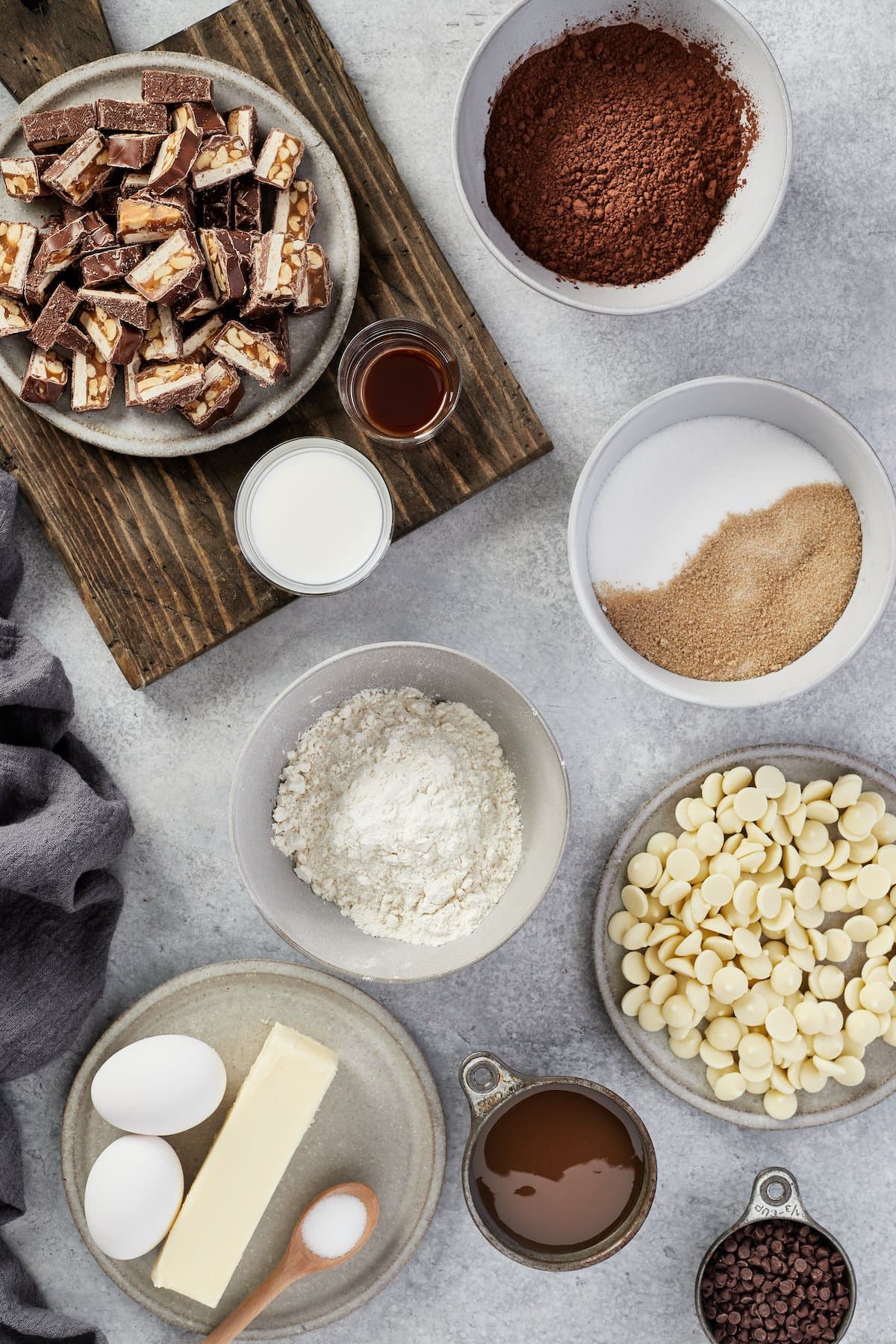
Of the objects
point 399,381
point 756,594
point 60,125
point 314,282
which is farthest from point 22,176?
point 756,594

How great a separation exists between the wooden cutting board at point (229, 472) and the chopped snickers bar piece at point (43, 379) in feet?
0.24

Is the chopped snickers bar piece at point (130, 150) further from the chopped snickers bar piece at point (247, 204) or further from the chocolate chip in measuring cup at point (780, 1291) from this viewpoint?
the chocolate chip in measuring cup at point (780, 1291)

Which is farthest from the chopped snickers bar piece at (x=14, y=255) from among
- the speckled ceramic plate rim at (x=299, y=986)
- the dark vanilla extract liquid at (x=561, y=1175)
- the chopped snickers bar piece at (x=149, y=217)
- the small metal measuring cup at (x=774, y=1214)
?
the small metal measuring cup at (x=774, y=1214)

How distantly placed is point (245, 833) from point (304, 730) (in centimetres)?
17

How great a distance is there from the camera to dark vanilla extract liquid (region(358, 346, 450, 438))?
1.36 m

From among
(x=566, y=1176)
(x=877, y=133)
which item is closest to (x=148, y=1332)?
(x=566, y=1176)

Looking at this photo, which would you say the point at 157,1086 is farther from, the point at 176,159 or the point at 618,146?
the point at 618,146

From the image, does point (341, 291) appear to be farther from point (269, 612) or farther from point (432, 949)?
point (432, 949)

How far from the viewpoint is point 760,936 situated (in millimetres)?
1438

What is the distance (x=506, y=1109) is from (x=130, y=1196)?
53 cm

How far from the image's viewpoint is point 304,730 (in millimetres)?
1361

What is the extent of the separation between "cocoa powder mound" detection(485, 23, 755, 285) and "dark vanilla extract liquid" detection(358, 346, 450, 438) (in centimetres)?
23

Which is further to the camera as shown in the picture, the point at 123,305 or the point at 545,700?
the point at 545,700

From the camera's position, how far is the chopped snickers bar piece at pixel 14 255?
4.18 ft
